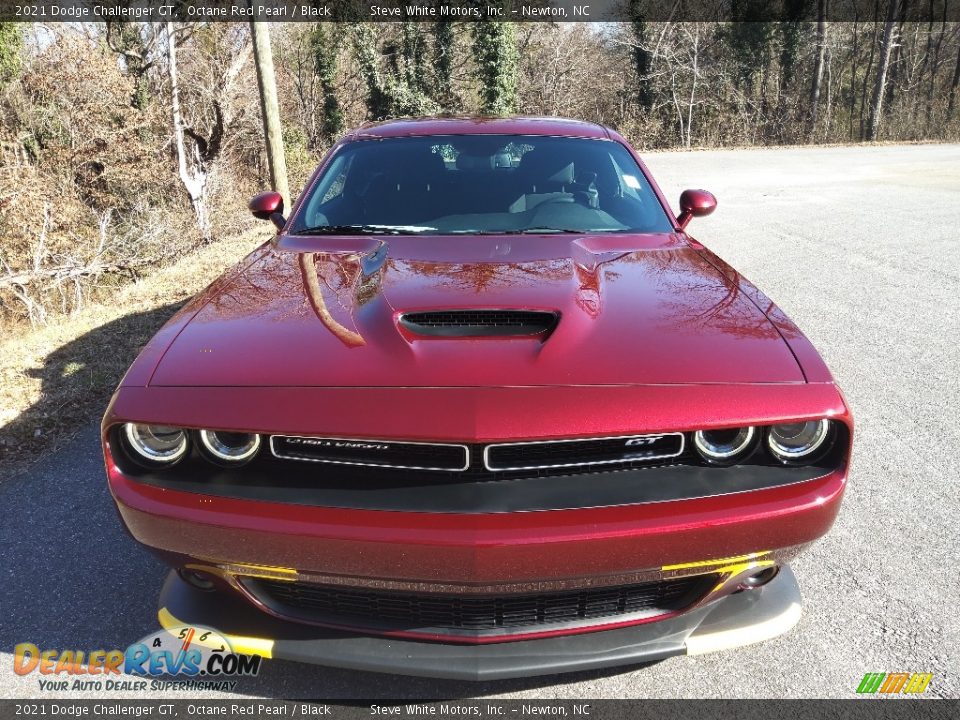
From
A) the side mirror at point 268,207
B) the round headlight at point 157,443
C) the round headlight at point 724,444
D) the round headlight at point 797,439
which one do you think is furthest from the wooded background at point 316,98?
the round headlight at point 797,439

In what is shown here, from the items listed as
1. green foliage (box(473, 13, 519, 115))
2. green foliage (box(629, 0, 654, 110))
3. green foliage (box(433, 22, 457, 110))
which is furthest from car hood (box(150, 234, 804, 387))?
green foliage (box(629, 0, 654, 110))

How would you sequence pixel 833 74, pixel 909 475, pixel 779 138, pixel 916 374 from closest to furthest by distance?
pixel 909 475, pixel 916 374, pixel 779 138, pixel 833 74

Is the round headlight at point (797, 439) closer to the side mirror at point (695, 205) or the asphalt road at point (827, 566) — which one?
the asphalt road at point (827, 566)

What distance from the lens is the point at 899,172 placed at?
1661cm

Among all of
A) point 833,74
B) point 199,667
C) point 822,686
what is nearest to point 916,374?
point 822,686

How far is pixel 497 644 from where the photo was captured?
183 cm

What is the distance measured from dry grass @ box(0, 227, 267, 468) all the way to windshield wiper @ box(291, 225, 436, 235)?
76.4 inches

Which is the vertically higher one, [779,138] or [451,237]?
[451,237]

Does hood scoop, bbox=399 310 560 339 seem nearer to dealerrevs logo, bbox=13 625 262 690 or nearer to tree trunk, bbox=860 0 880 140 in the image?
dealerrevs logo, bbox=13 625 262 690

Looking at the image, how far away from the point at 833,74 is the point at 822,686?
37806 millimetres

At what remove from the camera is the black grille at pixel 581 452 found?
68.6 inches

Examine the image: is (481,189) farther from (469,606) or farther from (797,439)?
(469,606)

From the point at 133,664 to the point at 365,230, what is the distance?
1.78 metres

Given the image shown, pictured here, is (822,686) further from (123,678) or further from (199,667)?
(123,678)
